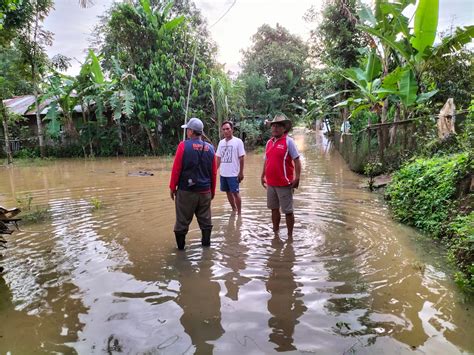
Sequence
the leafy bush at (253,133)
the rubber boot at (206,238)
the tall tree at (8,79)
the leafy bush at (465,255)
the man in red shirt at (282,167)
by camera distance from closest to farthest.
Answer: the leafy bush at (465,255), the rubber boot at (206,238), the man in red shirt at (282,167), the tall tree at (8,79), the leafy bush at (253,133)

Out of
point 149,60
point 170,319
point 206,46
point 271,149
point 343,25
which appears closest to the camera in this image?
point 170,319

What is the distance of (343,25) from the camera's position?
734 inches

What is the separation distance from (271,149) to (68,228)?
11.7ft

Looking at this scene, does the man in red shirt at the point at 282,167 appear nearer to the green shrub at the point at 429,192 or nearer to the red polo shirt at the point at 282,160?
the red polo shirt at the point at 282,160

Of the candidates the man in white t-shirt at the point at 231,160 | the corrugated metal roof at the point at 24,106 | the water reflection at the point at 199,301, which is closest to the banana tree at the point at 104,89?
the corrugated metal roof at the point at 24,106

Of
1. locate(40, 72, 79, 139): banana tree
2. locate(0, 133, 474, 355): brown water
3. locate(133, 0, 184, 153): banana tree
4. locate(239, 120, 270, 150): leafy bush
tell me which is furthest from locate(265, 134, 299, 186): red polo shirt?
locate(239, 120, 270, 150): leafy bush

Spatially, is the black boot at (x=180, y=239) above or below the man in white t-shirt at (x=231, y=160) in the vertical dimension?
below

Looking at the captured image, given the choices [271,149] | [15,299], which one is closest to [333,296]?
[271,149]

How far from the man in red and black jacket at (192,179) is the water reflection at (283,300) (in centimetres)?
114

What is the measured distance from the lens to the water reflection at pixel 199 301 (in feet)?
9.50

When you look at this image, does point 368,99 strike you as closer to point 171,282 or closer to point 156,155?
point 171,282

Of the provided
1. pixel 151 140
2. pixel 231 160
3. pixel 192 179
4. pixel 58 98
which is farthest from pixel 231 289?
A: pixel 58 98

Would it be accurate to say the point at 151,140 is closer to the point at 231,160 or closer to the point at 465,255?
the point at 231,160

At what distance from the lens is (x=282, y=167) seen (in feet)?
17.3
